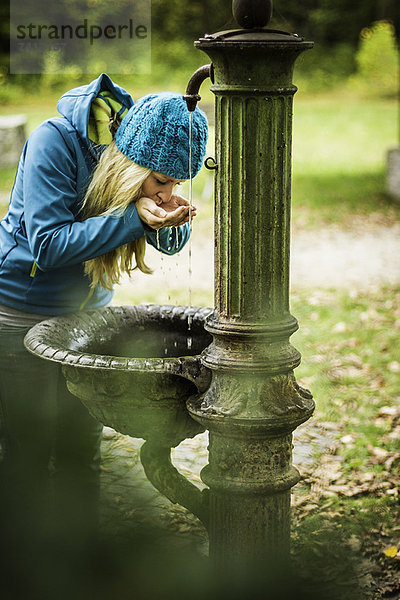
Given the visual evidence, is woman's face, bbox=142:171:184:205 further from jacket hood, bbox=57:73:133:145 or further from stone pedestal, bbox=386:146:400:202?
stone pedestal, bbox=386:146:400:202

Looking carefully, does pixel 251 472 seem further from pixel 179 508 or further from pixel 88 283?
pixel 179 508

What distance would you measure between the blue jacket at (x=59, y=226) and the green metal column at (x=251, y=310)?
1.17 ft

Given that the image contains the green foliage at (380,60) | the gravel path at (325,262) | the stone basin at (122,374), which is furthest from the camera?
the green foliage at (380,60)

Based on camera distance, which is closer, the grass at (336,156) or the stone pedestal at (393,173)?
the stone pedestal at (393,173)

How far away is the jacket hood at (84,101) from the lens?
99.0 inches

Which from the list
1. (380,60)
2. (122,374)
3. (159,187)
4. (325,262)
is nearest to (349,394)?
(159,187)

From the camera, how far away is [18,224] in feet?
8.64

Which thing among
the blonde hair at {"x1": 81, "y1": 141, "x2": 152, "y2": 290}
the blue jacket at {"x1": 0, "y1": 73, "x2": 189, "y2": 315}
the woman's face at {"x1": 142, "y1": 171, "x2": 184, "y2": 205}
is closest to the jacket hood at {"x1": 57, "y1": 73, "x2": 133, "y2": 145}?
the blue jacket at {"x1": 0, "y1": 73, "x2": 189, "y2": 315}

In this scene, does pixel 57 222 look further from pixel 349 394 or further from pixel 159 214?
pixel 349 394

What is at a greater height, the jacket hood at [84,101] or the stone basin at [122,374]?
the jacket hood at [84,101]

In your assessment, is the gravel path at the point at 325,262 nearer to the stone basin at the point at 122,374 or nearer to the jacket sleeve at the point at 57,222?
the stone basin at the point at 122,374

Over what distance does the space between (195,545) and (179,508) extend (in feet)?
1.11

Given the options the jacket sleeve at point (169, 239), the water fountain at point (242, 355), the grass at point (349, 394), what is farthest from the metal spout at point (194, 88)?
the grass at point (349, 394)

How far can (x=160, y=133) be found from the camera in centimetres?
236
